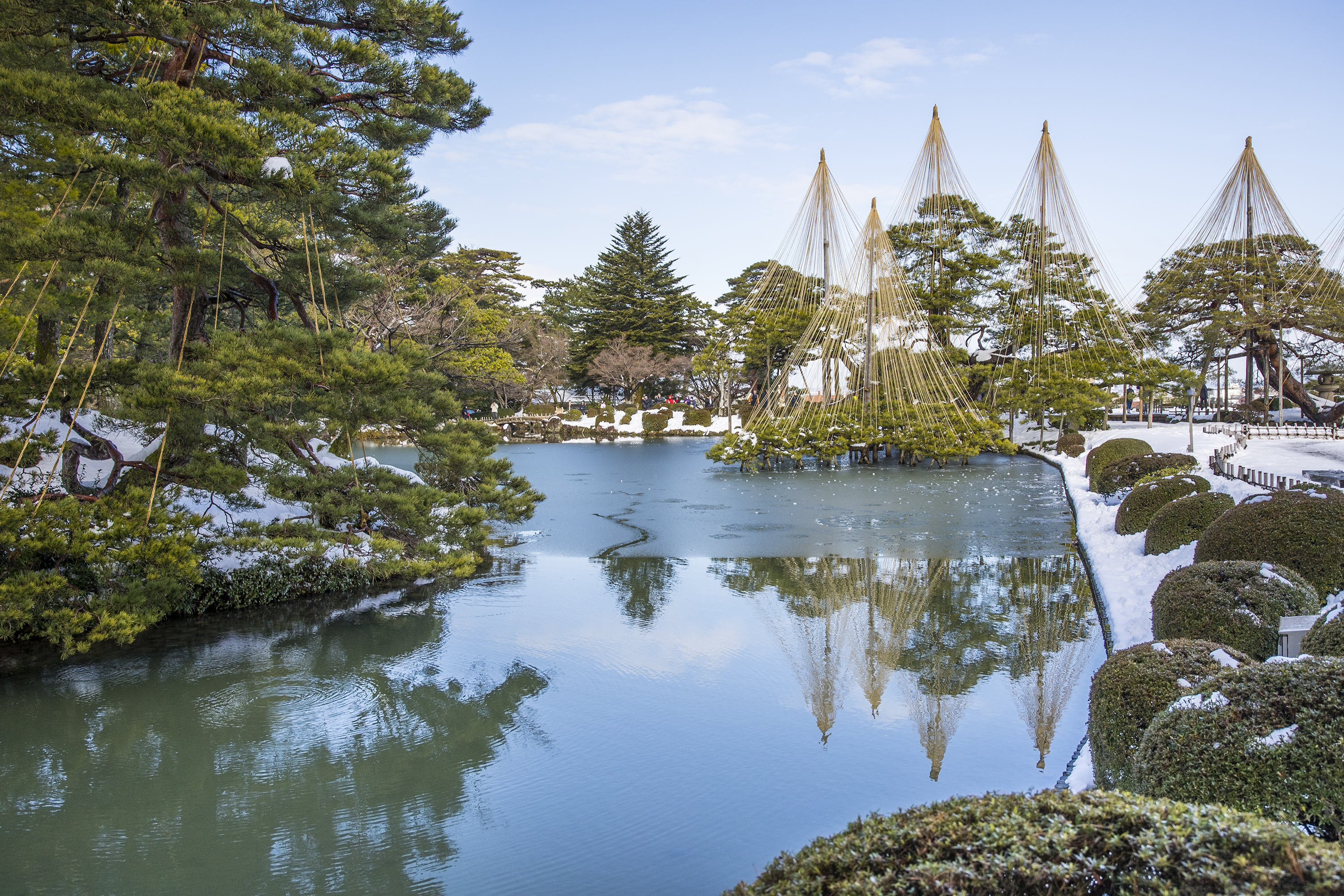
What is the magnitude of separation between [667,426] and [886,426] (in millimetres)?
16184

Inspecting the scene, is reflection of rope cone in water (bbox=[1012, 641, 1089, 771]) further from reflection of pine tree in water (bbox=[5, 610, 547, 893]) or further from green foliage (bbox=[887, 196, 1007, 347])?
green foliage (bbox=[887, 196, 1007, 347])

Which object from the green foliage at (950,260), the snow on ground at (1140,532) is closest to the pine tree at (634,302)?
the green foliage at (950,260)

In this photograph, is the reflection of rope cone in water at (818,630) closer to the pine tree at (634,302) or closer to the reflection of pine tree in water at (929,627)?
the reflection of pine tree in water at (929,627)

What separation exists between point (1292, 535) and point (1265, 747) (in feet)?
11.6

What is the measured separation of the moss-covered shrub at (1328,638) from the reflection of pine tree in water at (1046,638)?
51.3 inches

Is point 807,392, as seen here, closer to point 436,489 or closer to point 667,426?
point 667,426

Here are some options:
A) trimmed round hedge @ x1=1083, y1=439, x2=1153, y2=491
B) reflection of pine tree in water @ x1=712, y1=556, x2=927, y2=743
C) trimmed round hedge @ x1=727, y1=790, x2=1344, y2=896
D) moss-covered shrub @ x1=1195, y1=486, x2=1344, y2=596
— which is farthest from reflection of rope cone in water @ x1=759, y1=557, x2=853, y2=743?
trimmed round hedge @ x1=1083, y1=439, x2=1153, y2=491

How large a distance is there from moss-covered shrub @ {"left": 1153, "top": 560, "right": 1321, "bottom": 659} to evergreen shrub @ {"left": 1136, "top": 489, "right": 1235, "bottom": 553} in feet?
6.72

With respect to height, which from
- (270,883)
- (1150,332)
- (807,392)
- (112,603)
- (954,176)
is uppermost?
(954,176)

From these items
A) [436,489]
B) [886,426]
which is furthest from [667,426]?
[436,489]

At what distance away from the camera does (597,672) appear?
552 cm

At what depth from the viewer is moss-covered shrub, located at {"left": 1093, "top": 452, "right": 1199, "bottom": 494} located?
10.7 metres

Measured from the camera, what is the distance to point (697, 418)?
115ft

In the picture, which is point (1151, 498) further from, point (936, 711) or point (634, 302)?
point (634, 302)
